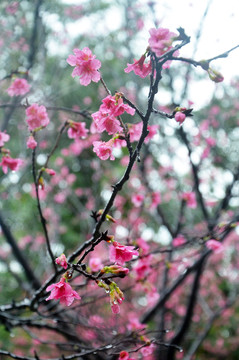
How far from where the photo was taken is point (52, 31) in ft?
18.6

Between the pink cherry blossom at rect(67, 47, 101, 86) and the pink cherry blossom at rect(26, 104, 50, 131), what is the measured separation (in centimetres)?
44

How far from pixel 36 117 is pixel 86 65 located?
1.86ft

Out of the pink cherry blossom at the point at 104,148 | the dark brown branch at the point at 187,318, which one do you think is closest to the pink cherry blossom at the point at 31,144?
the pink cherry blossom at the point at 104,148

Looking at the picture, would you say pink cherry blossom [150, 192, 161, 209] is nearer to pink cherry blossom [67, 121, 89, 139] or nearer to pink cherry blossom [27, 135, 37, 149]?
pink cherry blossom [67, 121, 89, 139]

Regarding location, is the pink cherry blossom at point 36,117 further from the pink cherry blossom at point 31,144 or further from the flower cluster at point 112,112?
the flower cluster at point 112,112

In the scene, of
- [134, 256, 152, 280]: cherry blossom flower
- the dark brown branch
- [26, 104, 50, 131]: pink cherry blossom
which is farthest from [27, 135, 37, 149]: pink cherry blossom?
the dark brown branch

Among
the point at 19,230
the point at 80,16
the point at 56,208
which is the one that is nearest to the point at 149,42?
the point at 56,208

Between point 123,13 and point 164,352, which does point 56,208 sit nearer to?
point 164,352

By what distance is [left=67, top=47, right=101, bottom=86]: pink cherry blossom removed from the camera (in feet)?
4.38

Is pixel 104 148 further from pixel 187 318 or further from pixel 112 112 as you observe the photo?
pixel 187 318

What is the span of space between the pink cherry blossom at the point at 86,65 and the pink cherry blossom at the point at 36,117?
17.4 inches

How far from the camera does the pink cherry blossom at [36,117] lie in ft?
5.74

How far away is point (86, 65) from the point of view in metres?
1.35

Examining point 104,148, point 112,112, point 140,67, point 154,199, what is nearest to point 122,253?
point 104,148
